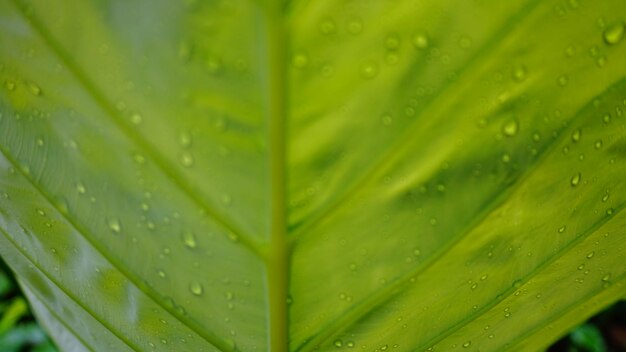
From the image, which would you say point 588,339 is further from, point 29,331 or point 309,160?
point 309,160

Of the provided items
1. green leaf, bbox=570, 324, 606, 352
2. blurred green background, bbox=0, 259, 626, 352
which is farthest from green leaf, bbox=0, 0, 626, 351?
green leaf, bbox=570, 324, 606, 352

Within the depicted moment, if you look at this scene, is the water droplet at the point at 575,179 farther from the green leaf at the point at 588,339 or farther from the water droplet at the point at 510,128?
the green leaf at the point at 588,339

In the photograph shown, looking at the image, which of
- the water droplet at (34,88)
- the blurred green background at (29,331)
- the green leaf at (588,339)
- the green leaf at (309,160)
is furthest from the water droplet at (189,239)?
the green leaf at (588,339)

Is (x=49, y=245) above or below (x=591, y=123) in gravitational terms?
above

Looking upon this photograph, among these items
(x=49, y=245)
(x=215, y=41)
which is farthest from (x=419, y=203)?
(x=49, y=245)

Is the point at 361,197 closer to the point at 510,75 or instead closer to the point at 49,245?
the point at 510,75

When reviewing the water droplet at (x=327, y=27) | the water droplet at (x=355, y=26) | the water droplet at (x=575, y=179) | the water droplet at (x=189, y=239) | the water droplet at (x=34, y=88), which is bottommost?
the water droplet at (x=575, y=179)

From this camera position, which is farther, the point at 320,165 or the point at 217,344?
the point at 217,344
